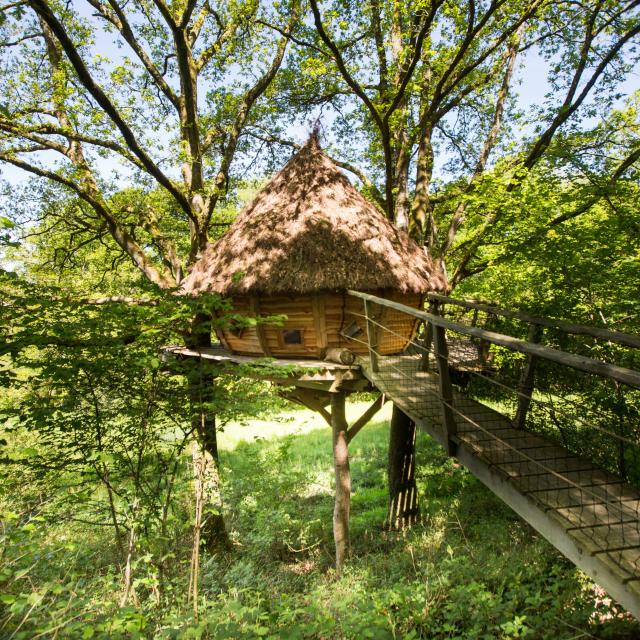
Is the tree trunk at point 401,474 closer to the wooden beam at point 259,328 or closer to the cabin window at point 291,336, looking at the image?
the cabin window at point 291,336

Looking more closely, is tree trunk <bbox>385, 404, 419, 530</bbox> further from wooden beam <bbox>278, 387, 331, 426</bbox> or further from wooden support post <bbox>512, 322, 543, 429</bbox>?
wooden support post <bbox>512, 322, 543, 429</bbox>

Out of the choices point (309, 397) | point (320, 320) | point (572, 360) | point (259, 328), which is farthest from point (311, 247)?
point (572, 360)

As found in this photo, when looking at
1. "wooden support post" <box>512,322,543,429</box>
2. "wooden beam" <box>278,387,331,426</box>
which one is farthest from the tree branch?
"wooden support post" <box>512,322,543,429</box>

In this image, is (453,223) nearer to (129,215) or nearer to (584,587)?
(584,587)

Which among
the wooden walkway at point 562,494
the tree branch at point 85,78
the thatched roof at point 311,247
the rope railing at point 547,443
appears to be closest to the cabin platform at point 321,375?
the rope railing at point 547,443

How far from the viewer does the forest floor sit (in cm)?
308

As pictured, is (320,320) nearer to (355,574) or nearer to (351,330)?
(351,330)

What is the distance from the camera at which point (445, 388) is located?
3246 millimetres

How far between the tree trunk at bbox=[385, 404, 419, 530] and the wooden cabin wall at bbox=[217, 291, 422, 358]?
1961mm

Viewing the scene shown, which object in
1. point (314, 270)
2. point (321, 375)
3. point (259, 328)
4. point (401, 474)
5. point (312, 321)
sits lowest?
point (401, 474)

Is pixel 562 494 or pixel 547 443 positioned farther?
A: pixel 547 443

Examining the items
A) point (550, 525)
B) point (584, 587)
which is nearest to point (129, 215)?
point (550, 525)

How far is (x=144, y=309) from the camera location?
4.02m

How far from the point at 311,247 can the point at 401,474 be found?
191 inches
